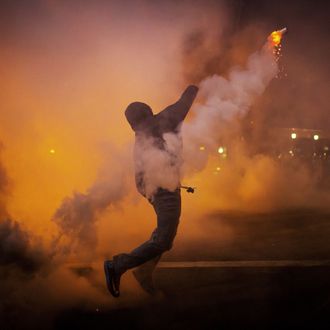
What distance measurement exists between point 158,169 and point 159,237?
2.11ft

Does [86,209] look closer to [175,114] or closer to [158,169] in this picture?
[158,169]

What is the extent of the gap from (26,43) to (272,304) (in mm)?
6164

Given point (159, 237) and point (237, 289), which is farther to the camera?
point (237, 289)

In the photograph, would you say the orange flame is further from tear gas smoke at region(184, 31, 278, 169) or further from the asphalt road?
the asphalt road

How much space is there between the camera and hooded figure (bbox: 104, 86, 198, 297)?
387 cm

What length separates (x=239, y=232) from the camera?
23.9 ft

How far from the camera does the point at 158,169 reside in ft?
13.2

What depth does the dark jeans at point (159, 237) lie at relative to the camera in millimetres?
3795

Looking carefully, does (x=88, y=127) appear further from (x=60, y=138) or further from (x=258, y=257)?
Result: (x=258, y=257)

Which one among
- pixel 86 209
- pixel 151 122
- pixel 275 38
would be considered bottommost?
pixel 86 209

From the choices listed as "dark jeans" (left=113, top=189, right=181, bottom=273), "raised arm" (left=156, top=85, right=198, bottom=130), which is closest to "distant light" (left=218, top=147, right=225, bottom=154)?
→ "raised arm" (left=156, top=85, right=198, bottom=130)

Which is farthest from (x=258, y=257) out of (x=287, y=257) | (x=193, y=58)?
Answer: (x=193, y=58)

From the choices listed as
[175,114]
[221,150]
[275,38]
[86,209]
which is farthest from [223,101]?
[221,150]

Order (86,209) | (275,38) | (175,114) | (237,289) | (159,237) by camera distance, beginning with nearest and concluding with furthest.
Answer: (159,237) < (175,114) < (237,289) < (86,209) < (275,38)
